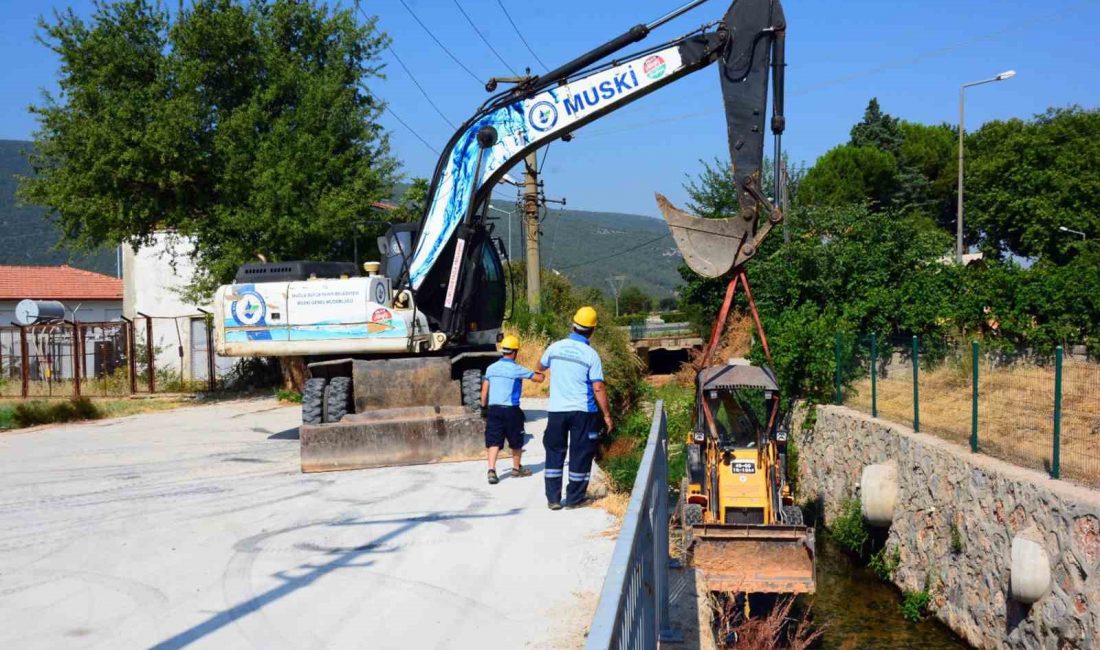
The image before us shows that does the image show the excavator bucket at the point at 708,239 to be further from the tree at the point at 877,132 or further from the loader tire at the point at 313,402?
the tree at the point at 877,132

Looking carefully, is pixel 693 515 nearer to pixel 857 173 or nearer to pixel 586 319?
pixel 586 319

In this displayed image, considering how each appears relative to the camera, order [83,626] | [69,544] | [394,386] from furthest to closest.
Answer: [394,386] → [69,544] → [83,626]

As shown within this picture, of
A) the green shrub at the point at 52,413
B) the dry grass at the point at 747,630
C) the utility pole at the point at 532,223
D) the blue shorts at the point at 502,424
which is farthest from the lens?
the utility pole at the point at 532,223

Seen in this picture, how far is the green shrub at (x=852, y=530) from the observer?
15.2 metres

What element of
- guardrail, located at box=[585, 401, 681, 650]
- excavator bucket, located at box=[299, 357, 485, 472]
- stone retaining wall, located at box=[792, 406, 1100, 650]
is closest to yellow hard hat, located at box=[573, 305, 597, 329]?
guardrail, located at box=[585, 401, 681, 650]

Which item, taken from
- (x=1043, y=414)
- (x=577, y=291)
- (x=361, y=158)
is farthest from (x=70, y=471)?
(x=577, y=291)

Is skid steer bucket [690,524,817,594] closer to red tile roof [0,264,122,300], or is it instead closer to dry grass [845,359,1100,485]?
dry grass [845,359,1100,485]

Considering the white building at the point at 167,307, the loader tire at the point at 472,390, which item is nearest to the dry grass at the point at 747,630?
the loader tire at the point at 472,390

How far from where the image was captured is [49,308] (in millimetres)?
A: 30703

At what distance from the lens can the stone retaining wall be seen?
29.5 ft

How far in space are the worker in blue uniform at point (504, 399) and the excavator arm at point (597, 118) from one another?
7.13ft

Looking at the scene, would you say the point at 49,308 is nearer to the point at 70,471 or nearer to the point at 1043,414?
the point at 70,471

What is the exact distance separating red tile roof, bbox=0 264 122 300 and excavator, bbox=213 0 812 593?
133 ft

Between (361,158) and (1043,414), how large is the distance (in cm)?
1871
